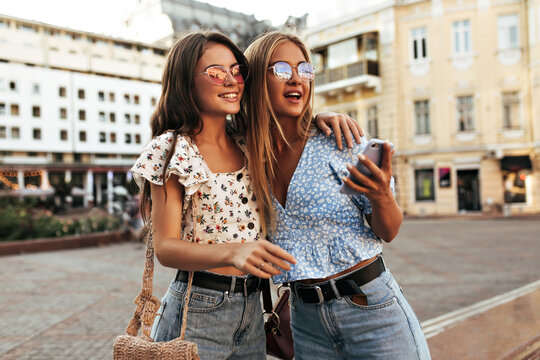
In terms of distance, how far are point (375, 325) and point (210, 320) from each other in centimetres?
60

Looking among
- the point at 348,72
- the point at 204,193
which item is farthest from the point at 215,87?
the point at 348,72

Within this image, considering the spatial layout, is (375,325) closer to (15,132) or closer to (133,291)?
(133,291)

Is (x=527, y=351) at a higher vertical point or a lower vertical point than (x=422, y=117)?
lower

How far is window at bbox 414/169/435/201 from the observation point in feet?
79.7

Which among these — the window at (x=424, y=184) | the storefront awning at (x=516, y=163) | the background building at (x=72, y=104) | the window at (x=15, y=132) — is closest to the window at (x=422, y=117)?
the window at (x=424, y=184)

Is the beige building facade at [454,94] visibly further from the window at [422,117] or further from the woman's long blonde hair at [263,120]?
the woman's long blonde hair at [263,120]

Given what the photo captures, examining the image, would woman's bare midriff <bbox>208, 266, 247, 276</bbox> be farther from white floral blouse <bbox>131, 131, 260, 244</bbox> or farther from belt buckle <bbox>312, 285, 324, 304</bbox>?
belt buckle <bbox>312, 285, 324, 304</bbox>

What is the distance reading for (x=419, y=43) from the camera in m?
24.6

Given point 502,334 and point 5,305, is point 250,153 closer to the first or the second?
point 502,334

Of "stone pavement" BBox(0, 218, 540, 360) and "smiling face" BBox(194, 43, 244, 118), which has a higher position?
"smiling face" BBox(194, 43, 244, 118)

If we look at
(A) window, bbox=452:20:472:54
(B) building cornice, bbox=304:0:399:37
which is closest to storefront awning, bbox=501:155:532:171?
(A) window, bbox=452:20:472:54

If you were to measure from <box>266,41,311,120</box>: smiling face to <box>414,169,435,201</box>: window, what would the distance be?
23.6 m

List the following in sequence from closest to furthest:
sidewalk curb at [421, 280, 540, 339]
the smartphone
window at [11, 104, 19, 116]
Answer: the smartphone < sidewalk curb at [421, 280, 540, 339] < window at [11, 104, 19, 116]

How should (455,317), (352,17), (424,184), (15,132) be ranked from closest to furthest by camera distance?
(455,317)
(424,184)
(352,17)
(15,132)
